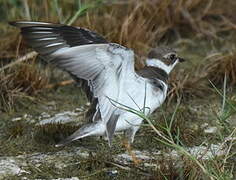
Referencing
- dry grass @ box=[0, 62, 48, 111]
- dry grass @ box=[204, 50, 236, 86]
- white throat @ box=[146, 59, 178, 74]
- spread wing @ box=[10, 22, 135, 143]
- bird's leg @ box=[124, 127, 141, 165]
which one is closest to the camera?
spread wing @ box=[10, 22, 135, 143]

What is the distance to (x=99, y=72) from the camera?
4188 millimetres

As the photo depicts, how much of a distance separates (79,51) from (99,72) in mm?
217

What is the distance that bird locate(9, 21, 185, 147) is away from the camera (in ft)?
13.4

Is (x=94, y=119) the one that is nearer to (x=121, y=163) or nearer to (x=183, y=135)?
(x=121, y=163)

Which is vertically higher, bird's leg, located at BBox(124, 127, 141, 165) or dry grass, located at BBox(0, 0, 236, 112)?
dry grass, located at BBox(0, 0, 236, 112)

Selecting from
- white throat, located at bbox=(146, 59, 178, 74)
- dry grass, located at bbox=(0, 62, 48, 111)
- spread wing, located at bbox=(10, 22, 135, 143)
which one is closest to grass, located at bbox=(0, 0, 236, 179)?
dry grass, located at bbox=(0, 62, 48, 111)

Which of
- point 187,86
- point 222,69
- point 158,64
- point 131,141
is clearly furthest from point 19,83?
point 222,69

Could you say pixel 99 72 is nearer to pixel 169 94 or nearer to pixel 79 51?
pixel 79 51

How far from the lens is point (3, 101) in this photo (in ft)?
16.9

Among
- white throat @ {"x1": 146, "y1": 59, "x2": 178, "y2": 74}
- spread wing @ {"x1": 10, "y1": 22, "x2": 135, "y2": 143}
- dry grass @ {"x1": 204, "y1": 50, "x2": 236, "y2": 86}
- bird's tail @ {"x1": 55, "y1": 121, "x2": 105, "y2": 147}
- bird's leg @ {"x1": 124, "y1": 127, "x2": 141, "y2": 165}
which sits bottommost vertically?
bird's leg @ {"x1": 124, "y1": 127, "x2": 141, "y2": 165}

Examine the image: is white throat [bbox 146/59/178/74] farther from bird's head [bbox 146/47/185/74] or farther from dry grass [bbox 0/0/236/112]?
dry grass [bbox 0/0/236/112]

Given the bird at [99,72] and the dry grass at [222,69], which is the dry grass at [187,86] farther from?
the bird at [99,72]

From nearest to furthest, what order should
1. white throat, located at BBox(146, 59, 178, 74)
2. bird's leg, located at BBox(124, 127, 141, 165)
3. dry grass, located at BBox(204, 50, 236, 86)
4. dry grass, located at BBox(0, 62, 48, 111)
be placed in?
bird's leg, located at BBox(124, 127, 141, 165) → white throat, located at BBox(146, 59, 178, 74) → dry grass, located at BBox(0, 62, 48, 111) → dry grass, located at BBox(204, 50, 236, 86)

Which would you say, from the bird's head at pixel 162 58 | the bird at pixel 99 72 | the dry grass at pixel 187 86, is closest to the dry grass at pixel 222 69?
the dry grass at pixel 187 86
